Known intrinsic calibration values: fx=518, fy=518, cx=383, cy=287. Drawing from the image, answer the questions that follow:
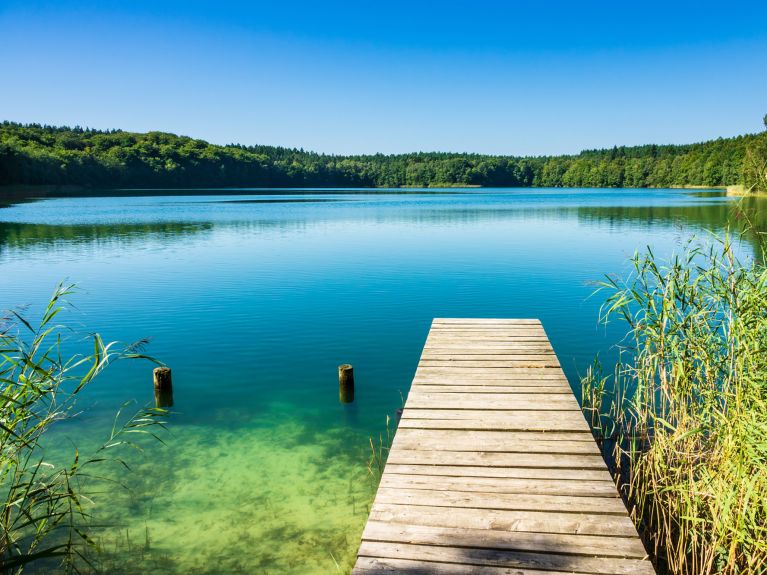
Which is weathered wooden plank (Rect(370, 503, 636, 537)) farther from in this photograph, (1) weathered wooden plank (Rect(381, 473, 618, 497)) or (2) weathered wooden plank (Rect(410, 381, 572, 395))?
(2) weathered wooden plank (Rect(410, 381, 572, 395))

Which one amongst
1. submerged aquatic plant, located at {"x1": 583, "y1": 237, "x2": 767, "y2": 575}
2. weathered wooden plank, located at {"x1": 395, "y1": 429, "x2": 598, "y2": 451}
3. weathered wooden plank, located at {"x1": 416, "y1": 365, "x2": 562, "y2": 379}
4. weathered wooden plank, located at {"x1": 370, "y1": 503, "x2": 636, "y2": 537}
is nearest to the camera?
weathered wooden plank, located at {"x1": 370, "y1": 503, "x2": 636, "y2": 537}

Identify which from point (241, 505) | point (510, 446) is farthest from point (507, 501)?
point (241, 505)

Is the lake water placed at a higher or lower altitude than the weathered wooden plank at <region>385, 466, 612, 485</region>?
lower

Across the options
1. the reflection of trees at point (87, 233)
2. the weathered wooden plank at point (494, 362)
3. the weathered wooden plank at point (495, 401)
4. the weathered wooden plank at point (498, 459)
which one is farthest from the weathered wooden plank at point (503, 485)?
the reflection of trees at point (87, 233)

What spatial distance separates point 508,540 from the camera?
10.1 ft

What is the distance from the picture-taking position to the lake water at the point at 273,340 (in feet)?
15.7

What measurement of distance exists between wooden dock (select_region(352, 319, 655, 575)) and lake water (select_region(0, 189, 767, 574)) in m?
1.08

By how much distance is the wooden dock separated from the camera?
2.95m

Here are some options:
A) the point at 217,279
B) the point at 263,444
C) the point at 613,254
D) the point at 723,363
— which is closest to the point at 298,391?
the point at 263,444

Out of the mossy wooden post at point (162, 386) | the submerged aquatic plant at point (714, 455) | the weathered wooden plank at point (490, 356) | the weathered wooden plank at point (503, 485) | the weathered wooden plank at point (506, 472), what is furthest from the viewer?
the mossy wooden post at point (162, 386)

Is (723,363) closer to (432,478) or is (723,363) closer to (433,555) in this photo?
(432,478)

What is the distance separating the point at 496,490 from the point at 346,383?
389cm

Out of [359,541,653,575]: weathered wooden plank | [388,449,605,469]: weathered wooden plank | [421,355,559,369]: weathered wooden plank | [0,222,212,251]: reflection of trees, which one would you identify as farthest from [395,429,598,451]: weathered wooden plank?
[0,222,212,251]: reflection of trees

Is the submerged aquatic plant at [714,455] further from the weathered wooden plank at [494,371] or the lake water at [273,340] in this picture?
the weathered wooden plank at [494,371]
